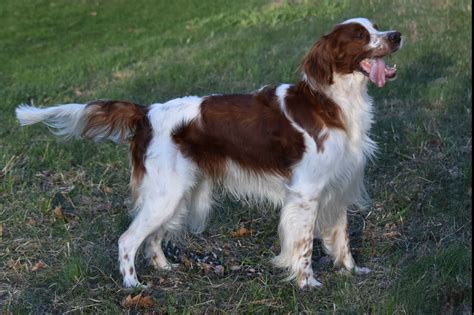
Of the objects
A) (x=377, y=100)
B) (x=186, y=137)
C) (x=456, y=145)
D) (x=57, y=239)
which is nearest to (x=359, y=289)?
(x=186, y=137)

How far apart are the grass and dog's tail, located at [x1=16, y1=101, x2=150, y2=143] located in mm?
722

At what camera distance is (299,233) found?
13.7 feet

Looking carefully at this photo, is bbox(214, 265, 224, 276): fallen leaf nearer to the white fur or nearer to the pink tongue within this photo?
the white fur

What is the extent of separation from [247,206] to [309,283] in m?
1.16

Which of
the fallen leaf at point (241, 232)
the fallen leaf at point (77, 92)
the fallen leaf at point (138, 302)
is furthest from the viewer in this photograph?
the fallen leaf at point (77, 92)

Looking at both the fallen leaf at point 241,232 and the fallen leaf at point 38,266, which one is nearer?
the fallen leaf at point 38,266

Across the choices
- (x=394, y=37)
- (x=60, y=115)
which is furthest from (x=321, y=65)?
(x=60, y=115)

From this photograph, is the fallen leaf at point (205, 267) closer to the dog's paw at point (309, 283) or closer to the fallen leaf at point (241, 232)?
the fallen leaf at point (241, 232)

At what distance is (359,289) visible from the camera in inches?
155

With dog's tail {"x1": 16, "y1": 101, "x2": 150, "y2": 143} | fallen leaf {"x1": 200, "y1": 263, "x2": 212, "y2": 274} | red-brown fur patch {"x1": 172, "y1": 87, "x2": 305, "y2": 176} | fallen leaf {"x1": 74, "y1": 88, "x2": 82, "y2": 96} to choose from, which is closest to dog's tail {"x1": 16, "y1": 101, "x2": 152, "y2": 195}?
dog's tail {"x1": 16, "y1": 101, "x2": 150, "y2": 143}

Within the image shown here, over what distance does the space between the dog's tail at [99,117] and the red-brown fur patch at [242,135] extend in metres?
0.31

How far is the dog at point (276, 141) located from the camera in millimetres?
4078

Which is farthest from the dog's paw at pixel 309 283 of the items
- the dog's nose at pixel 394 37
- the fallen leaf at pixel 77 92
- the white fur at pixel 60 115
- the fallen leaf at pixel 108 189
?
the fallen leaf at pixel 77 92

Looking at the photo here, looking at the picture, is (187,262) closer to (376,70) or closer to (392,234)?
(392,234)
